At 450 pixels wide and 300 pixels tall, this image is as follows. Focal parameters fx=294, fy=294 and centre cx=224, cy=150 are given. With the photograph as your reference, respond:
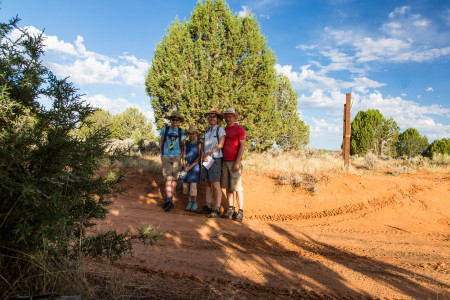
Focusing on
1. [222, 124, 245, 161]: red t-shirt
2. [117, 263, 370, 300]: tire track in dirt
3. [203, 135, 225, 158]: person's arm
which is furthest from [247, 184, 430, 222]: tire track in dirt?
[117, 263, 370, 300]: tire track in dirt

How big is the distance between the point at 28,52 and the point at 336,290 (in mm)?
3918

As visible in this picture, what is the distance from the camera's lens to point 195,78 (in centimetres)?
1365

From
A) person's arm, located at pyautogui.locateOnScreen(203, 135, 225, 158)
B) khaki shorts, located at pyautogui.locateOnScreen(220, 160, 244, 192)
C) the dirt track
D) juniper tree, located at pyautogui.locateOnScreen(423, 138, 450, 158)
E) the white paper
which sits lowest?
the dirt track

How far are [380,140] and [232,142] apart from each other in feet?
56.7

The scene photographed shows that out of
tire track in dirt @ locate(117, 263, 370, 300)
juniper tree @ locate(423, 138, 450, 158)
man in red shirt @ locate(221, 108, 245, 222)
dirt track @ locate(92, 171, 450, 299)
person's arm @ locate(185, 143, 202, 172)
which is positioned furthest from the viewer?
juniper tree @ locate(423, 138, 450, 158)

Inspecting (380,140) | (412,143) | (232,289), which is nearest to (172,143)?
(232,289)

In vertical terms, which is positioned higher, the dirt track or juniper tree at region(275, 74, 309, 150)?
juniper tree at region(275, 74, 309, 150)

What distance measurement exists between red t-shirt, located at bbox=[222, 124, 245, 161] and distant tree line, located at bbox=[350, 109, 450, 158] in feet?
51.7

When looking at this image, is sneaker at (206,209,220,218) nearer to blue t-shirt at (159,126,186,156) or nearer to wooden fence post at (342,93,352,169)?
blue t-shirt at (159,126,186,156)

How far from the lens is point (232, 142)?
6992 mm

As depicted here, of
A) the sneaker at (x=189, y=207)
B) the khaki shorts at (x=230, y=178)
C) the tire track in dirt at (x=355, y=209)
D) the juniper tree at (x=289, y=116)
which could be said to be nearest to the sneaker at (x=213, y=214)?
the khaki shorts at (x=230, y=178)

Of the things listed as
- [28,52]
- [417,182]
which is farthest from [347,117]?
[28,52]

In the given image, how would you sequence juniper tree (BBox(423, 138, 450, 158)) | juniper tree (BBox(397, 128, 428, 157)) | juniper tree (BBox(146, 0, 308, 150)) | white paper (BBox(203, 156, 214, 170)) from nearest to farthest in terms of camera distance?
1. white paper (BBox(203, 156, 214, 170))
2. juniper tree (BBox(146, 0, 308, 150))
3. juniper tree (BBox(423, 138, 450, 158))
4. juniper tree (BBox(397, 128, 428, 157))

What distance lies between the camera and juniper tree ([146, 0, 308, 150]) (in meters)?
13.2
